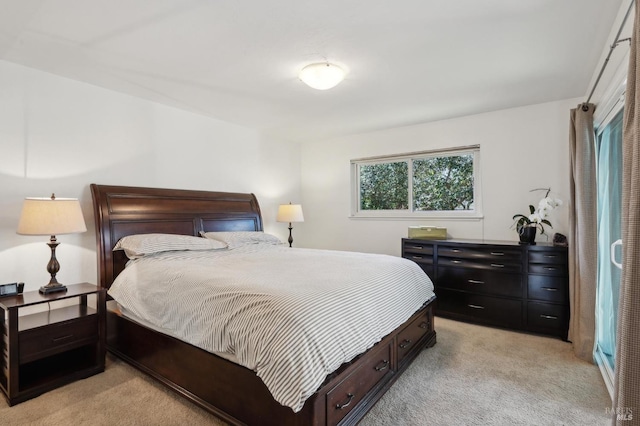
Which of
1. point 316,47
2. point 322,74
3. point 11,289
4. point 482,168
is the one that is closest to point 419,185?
point 482,168

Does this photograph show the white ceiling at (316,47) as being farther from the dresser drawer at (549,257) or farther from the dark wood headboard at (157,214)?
the dresser drawer at (549,257)

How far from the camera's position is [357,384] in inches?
70.6

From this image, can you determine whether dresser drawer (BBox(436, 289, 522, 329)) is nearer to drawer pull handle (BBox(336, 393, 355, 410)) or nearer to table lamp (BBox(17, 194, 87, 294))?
drawer pull handle (BBox(336, 393, 355, 410))

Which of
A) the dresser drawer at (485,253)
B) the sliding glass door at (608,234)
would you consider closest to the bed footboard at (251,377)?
the dresser drawer at (485,253)

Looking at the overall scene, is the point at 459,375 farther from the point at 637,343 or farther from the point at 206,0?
the point at 206,0

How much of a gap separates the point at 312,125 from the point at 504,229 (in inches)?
107

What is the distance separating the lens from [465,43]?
89.9 inches

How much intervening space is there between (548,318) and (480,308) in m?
0.59

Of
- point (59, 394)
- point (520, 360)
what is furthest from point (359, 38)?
point (59, 394)

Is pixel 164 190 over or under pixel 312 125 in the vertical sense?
under

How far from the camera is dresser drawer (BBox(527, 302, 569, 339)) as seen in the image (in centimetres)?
302

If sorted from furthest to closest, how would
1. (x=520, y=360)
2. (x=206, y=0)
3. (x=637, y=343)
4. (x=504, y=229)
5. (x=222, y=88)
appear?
(x=504, y=229) < (x=222, y=88) < (x=520, y=360) < (x=206, y=0) < (x=637, y=343)

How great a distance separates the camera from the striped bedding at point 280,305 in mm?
1488

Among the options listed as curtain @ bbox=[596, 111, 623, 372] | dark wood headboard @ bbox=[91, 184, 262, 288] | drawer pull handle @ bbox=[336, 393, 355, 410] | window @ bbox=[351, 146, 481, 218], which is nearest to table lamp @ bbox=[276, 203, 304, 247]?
dark wood headboard @ bbox=[91, 184, 262, 288]
